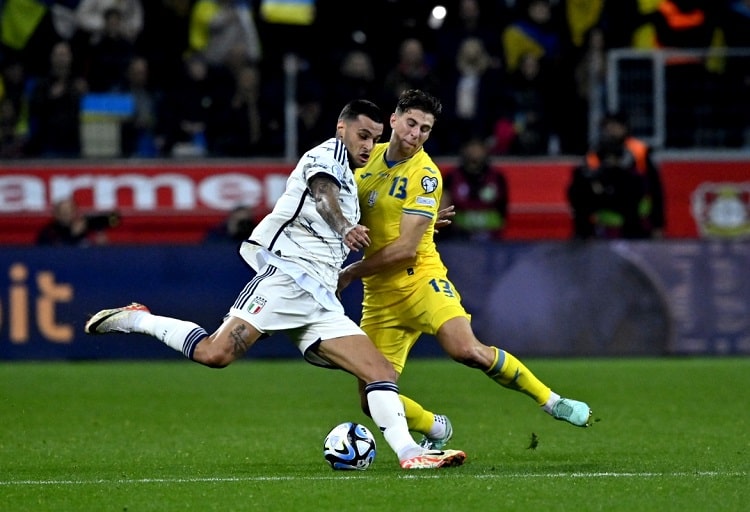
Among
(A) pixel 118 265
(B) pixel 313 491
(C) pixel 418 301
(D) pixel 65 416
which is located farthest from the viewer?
(A) pixel 118 265

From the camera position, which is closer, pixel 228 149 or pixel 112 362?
pixel 112 362

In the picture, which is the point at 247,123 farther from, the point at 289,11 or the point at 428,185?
the point at 428,185

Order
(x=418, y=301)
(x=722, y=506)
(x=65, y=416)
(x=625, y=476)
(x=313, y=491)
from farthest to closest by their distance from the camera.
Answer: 1. (x=65, y=416)
2. (x=418, y=301)
3. (x=625, y=476)
4. (x=313, y=491)
5. (x=722, y=506)

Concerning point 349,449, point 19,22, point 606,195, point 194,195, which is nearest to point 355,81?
point 194,195

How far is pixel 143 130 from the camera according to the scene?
1870 cm

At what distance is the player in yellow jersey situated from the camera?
859 centimetres

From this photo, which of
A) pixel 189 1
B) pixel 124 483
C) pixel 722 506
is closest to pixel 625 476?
pixel 722 506

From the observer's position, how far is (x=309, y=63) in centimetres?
1892

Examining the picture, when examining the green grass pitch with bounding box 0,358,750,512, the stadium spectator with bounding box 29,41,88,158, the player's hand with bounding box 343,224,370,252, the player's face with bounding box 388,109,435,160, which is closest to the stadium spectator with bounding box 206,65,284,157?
the stadium spectator with bounding box 29,41,88,158

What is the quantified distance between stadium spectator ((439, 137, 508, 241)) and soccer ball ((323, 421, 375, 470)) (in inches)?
347

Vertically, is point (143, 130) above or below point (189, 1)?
below

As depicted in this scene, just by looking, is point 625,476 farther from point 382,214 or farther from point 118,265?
point 118,265

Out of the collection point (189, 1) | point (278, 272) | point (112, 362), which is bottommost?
point (112, 362)

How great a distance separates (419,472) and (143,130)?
1146cm
